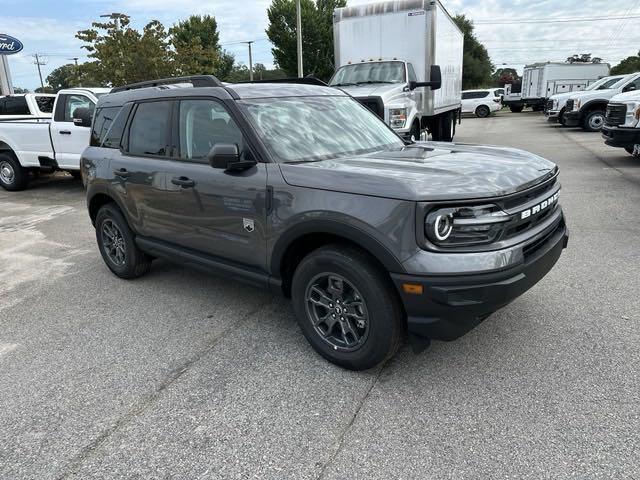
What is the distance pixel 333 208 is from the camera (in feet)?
9.57

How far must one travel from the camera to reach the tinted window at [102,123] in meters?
4.89

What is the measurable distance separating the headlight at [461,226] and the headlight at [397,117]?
6483 millimetres

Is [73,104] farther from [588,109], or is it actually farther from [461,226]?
[588,109]

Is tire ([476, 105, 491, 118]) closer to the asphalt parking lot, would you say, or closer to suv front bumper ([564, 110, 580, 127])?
suv front bumper ([564, 110, 580, 127])

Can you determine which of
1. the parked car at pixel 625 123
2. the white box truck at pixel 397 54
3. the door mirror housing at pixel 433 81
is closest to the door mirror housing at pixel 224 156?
the white box truck at pixel 397 54

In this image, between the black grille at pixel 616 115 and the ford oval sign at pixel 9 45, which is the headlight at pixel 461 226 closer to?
the black grille at pixel 616 115

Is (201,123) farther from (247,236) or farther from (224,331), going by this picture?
(224,331)

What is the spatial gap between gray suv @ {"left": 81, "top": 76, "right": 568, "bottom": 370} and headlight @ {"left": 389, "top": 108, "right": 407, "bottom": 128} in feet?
14.8

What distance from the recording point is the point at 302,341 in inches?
142

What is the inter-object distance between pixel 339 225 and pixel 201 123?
1.68 meters

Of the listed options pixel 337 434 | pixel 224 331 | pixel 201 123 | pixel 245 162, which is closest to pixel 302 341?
pixel 224 331

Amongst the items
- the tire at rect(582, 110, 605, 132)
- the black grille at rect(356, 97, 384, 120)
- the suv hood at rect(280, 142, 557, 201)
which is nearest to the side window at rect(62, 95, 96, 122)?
the black grille at rect(356, 97, 384, 120)

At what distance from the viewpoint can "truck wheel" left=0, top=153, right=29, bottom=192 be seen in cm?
1087

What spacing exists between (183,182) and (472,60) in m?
61.1
